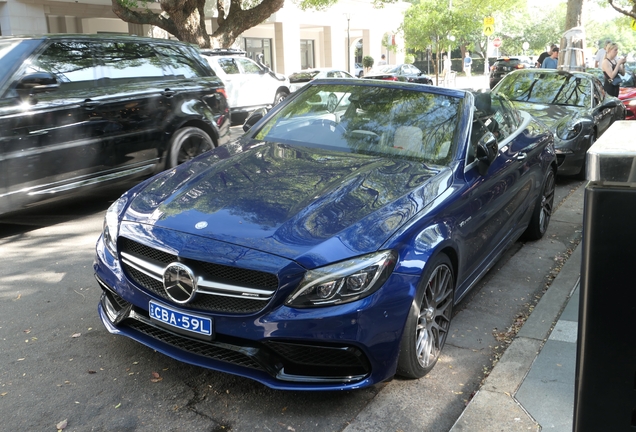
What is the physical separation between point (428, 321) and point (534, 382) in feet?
2.12

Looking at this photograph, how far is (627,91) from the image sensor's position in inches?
659

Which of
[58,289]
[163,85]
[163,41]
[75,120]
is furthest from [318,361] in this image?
[163,41]

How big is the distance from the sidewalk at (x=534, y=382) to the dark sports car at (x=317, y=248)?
41cm

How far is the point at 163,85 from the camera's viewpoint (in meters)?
7.56

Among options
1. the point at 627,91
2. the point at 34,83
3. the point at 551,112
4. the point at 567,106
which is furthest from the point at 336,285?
the point at 627,91

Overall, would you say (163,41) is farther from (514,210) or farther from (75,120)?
(514,210)

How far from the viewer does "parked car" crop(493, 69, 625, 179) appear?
8844 millimetres

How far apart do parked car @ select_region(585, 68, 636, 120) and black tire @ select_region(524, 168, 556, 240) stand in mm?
7613

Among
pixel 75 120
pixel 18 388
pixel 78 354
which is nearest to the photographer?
pixel 18 388

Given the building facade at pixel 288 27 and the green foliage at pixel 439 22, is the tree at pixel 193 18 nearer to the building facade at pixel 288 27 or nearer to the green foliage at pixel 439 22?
the building facade at pixel 288 27

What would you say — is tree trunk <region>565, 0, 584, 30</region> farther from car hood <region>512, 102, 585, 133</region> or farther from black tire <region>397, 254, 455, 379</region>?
black tire <region>397, 254, 455, 379</region>

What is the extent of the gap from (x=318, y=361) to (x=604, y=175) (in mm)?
2200

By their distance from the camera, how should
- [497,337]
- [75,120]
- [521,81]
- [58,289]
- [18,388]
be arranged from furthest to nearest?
[521,81] → [75,120] → [58,289] → [497,337] → [18,388]

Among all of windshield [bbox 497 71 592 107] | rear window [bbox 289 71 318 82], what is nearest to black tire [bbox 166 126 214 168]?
windshield [bbox 497 71 592 107]
